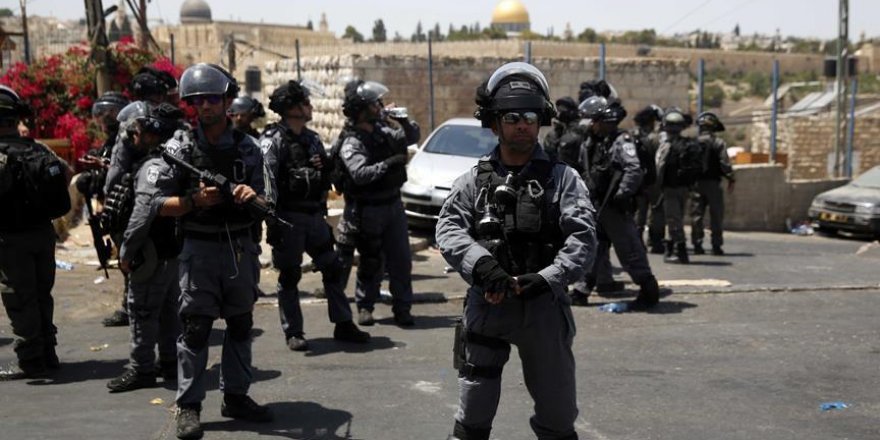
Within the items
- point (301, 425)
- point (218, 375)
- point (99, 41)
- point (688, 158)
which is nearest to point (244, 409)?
point (301, 425)

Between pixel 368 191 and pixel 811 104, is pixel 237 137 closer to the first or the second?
pixel 368 191

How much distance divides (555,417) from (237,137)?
8.22 ft

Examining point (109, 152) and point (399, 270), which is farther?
point (399, 270)

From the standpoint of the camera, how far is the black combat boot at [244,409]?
6.07 meters

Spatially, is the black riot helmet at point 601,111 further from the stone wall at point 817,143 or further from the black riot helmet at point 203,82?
the stone wall at point 817,143

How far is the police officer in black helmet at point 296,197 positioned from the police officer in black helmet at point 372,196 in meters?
0.45

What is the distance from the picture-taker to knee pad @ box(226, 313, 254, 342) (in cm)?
602

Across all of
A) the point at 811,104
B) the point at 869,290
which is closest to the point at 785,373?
the point at 869,290

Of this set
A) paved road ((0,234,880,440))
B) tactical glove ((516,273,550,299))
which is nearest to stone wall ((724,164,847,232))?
paved road ((0,234,880,440))

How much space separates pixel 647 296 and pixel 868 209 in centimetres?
855

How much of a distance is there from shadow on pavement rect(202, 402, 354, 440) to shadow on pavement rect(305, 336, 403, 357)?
1475mm

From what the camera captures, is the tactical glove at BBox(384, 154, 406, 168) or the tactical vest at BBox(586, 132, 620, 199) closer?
the tactical glove at BBox(384, 154, 406, 168)

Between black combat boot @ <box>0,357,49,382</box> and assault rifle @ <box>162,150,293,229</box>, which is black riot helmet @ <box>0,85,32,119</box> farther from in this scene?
assault rifle @ <box>162,150,293,229</box>

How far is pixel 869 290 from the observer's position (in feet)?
34.4
